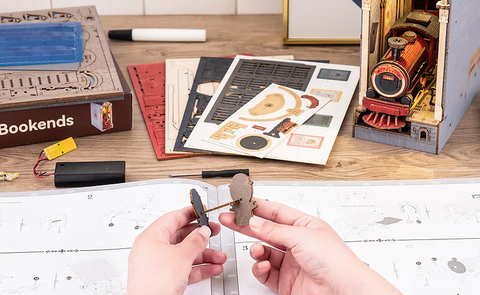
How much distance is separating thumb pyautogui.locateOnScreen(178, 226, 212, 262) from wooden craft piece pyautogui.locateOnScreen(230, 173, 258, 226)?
0.15 feet

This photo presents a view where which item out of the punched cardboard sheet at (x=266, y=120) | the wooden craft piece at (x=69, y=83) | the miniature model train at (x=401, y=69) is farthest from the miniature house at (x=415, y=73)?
the wooden craft piece at (x=69, y=83)

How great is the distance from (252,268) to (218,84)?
1.64 feet

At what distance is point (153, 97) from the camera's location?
1.22m

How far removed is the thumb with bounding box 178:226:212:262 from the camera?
2.51 feet

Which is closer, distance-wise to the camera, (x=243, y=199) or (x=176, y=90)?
(x=243, y=199)

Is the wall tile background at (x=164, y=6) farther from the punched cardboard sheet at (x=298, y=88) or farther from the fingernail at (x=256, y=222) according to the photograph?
the fingernail at (x=256, y=222)

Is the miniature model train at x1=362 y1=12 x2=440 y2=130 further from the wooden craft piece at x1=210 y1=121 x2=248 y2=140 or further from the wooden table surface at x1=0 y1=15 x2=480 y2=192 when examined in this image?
the wooden craft piece at x1=210 y1=121 x2=248 y2=140

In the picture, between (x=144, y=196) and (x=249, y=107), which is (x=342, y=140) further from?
(x=144, y=196)

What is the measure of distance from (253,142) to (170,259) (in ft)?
1.19

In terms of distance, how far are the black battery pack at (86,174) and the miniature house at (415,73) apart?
1.28ft

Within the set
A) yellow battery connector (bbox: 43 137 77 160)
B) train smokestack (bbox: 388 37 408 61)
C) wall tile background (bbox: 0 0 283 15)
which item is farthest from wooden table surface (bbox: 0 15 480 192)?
wall tile background (bbox: 0 0 283 15)

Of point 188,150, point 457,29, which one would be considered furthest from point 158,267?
point 457,29

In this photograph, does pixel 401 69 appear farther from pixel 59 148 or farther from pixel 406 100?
pixel 59 148

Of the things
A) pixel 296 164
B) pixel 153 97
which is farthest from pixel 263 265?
pixel 153 97
